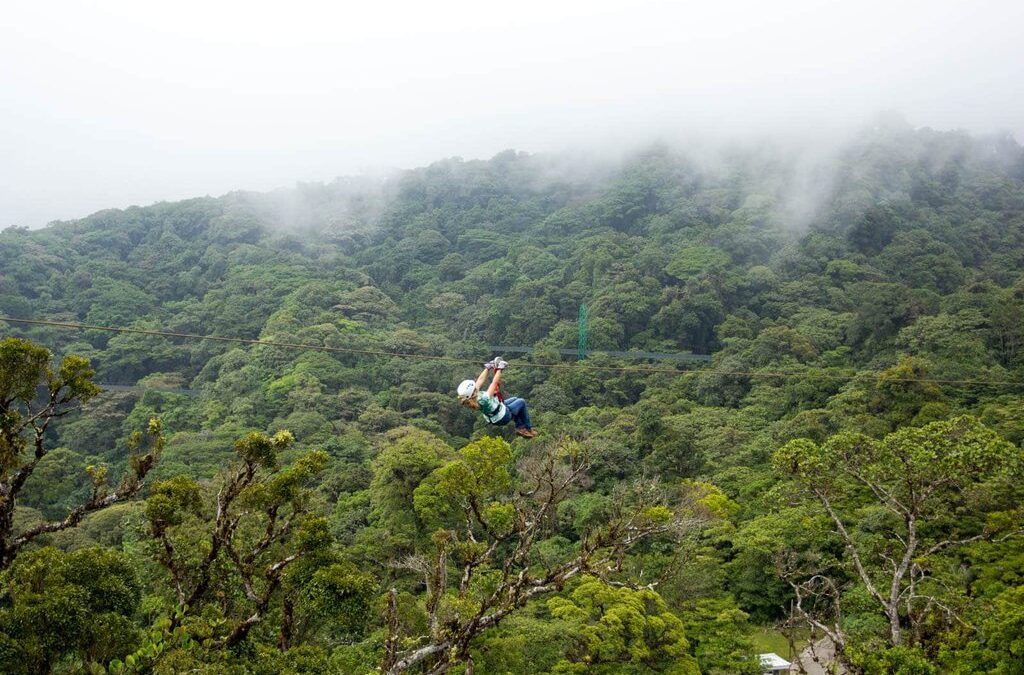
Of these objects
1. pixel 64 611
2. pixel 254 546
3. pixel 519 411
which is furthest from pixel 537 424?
pixel 519 411

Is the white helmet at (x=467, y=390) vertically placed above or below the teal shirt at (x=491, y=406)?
above

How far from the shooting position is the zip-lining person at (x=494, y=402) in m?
6.77

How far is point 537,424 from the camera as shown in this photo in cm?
3272

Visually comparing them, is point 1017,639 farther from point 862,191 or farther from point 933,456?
point 862,191

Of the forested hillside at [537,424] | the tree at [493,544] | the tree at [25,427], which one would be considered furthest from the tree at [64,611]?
the tree at [493,544]

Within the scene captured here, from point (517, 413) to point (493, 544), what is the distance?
1.40 m

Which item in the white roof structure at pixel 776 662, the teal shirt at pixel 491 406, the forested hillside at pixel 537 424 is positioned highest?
the teal shirt at pixel 491 406

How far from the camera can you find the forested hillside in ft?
32.4

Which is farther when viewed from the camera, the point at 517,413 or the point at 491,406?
the point at 517,413

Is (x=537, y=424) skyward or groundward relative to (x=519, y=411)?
groundward

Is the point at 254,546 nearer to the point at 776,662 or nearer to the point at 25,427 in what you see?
the point at 25,427

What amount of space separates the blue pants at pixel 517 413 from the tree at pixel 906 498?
7.48m

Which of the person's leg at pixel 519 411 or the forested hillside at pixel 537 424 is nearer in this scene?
the person's leg at pixel 519 411

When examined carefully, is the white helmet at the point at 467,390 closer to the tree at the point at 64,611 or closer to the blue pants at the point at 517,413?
the blue pants at the point at 517,413
